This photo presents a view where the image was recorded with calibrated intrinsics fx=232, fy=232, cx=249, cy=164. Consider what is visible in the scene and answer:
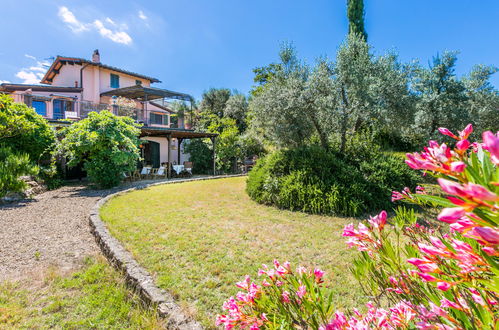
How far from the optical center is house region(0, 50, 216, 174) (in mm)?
17094

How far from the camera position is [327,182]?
6.79 meters

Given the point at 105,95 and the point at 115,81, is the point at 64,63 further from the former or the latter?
the point at 105,95

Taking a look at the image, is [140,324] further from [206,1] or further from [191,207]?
[206,1]

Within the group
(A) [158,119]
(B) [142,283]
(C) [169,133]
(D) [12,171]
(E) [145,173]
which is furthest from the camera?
(A) [158,119]

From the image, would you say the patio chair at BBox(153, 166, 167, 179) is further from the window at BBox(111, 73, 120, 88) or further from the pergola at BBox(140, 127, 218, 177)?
the window at BBox(111, 73, 120, 88)

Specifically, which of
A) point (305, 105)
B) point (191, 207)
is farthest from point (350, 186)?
point (191, 207)

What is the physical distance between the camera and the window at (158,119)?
2033 cm

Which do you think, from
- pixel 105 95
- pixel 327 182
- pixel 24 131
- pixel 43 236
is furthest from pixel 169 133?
pixel 327 182

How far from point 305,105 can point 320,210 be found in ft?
10.9

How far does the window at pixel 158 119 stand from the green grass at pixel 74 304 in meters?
18.6

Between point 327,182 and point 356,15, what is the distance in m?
15.6

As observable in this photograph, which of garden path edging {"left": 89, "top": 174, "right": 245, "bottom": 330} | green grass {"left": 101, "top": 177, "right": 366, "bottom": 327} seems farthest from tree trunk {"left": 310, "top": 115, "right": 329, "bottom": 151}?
garden path edging {"left": 89, "top": 174, "right": 245, "bottom": 330}

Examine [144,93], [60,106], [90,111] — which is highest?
[144,93]

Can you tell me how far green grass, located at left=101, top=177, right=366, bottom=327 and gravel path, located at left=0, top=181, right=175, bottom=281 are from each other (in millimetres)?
636
